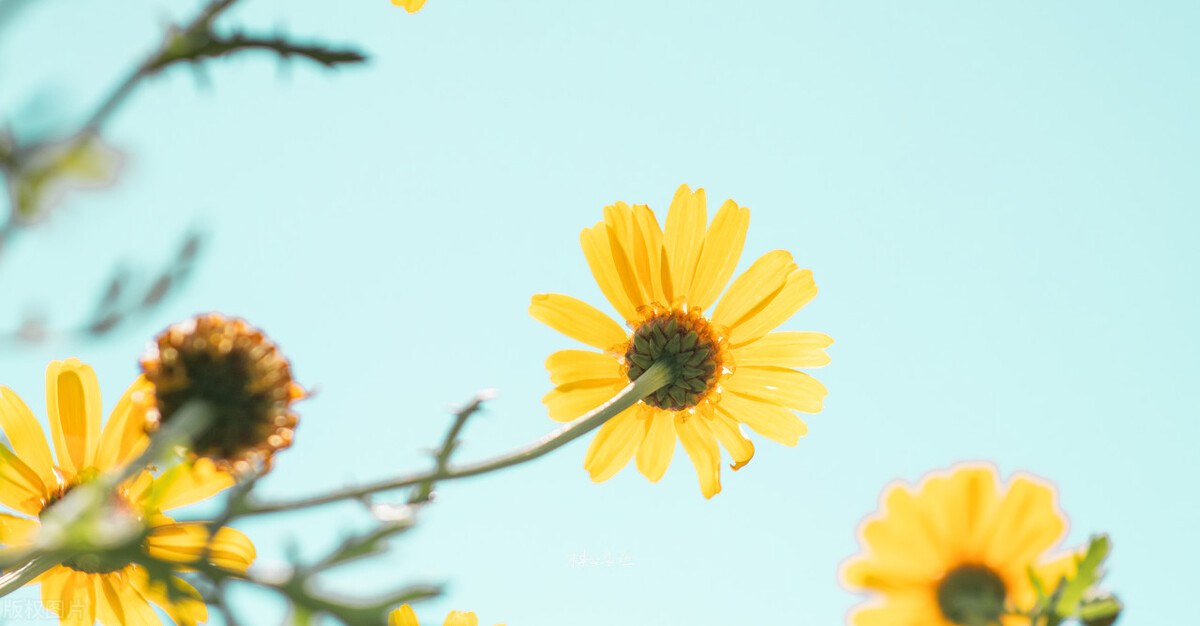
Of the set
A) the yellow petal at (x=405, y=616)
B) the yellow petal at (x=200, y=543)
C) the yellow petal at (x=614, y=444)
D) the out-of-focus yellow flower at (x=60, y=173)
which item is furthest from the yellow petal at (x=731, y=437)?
the out-of-focus yellow flower at (x=60, y=173)

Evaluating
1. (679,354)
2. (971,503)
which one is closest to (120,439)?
(679,354)

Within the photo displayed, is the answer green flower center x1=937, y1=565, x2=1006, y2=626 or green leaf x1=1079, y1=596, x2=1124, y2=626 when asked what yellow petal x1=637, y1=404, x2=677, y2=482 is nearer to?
green flower center x1=937, y1=565, x2=1006, y2=626

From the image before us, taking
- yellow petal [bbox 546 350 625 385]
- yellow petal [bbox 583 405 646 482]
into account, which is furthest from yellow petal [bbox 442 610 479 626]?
yellow petal [bbox 546 350 625 385]

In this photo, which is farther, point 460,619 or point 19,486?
point 460,619

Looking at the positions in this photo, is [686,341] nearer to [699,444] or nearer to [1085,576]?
[699,444]

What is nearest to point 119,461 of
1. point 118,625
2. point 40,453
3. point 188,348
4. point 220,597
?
point 40,453

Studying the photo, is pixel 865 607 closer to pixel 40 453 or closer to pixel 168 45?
pixel 168 45
